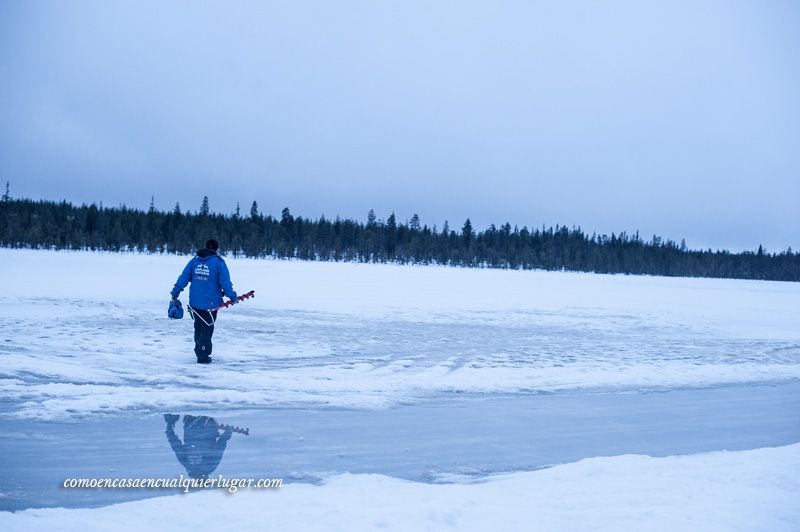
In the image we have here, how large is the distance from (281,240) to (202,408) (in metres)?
108

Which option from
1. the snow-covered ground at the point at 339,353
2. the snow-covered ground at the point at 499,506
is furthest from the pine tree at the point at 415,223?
the snow-covered ground at the point at 499,506

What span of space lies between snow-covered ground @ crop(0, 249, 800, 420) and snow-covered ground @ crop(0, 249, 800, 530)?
0.18 feet

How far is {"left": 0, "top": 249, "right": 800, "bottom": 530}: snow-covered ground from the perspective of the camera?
417cm

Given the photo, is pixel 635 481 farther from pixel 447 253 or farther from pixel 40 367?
pixel 447 253

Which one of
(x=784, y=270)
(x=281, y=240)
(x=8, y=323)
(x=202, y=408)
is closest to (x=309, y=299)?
(x=8, y=323)

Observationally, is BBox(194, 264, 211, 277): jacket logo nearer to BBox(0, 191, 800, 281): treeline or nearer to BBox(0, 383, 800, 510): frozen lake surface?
BBox(0, 383, 800, 510): frozen lake surface

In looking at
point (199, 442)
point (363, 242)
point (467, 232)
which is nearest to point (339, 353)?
point (199, 442)

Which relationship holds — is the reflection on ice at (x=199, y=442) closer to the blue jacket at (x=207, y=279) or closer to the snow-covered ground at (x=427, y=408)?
the snow-covered ground at (x=427, y=408)

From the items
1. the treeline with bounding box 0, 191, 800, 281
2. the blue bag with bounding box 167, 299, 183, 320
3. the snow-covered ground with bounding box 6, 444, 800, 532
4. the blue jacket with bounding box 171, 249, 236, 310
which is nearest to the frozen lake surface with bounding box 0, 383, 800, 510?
the snow-covered ground with bounding box 6, 444, 800, 532

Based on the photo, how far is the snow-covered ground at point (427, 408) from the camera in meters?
4.17

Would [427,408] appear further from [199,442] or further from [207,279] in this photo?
[207,279]

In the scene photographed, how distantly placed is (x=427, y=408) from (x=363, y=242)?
366 ft

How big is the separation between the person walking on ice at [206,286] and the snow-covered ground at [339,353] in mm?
640

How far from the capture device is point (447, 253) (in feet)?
409
